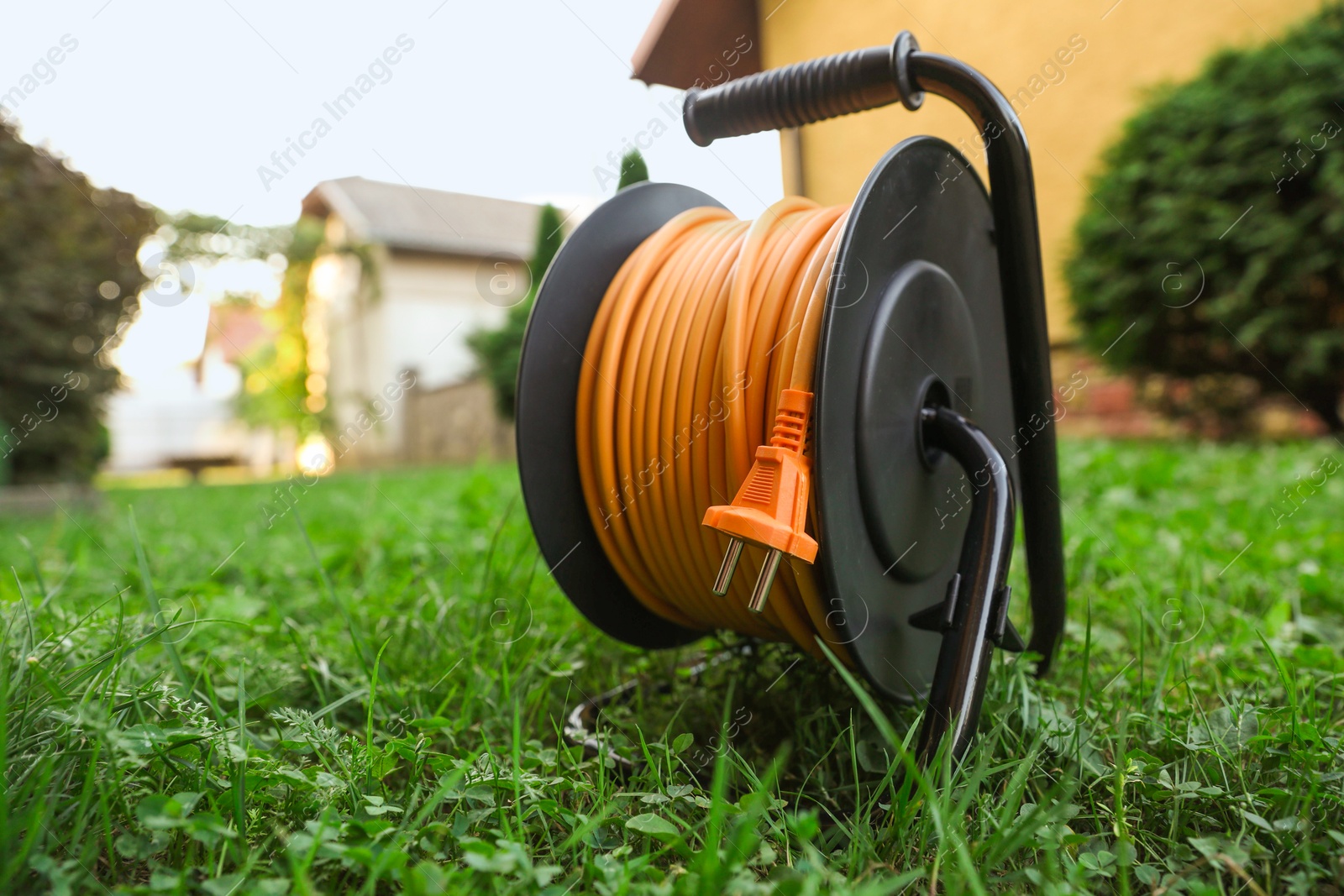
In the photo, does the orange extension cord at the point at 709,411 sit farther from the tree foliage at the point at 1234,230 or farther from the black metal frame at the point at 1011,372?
the tree foliage at the point at 1234,230

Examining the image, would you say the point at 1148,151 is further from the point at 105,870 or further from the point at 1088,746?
the point at 105,870

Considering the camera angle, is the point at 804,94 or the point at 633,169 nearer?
the point at 804,94

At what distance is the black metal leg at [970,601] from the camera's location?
103cm

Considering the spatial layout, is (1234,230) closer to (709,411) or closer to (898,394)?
(898,394)

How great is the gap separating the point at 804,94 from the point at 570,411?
2.13 feet

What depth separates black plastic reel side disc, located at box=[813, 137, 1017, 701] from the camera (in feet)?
3.38

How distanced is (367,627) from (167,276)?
15.6 ft

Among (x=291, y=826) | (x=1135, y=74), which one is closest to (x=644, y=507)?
(x=291, y=826)

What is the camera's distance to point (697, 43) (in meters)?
1.80

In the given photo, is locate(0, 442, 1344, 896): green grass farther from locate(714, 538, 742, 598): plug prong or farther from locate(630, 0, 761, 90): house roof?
locate(630, 0, 761, 90): house roof

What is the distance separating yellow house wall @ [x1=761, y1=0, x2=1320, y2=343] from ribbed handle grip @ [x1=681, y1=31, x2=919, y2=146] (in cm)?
28

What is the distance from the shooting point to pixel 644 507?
128 cm

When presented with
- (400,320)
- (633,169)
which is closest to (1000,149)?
(633,169)

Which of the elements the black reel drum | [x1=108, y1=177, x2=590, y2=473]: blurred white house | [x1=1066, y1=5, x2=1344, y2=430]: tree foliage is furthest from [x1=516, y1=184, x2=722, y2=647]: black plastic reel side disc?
[x1=108, y1=177, x2=590, y2=473]: blurred white house
